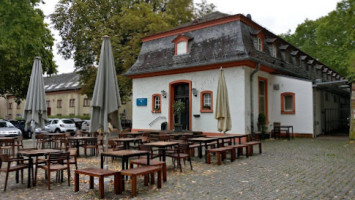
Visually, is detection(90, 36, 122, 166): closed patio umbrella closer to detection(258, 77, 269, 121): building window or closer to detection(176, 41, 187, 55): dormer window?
detection(176, 41, 187, 55): dormer window

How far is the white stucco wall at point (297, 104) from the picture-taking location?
58.4 ft

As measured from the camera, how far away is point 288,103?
18609 mm

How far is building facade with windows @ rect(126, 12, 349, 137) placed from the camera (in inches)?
629

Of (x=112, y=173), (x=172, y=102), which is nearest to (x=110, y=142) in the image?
(x=112, y=173)

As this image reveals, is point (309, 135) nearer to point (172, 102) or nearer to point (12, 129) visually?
point (172, 102)

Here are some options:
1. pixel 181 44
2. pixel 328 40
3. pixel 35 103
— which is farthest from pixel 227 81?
pixel 328 40

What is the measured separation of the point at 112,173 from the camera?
5.84 metres

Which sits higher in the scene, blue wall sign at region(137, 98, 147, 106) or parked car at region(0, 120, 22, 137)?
blue wall sign at region(137, 98, 147, 106)

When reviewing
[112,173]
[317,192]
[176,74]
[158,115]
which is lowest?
[317,192]

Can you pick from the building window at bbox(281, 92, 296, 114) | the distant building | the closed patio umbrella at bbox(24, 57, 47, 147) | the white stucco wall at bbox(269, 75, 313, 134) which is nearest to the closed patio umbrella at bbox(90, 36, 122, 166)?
the closed patio umbrella at bbox(24, 57, 47, 147)

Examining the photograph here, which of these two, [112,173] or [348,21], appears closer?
[112,173]

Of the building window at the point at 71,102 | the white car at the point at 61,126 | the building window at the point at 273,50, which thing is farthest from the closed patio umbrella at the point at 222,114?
the building window at the point at 71,102

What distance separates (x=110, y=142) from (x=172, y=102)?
33.0 feet

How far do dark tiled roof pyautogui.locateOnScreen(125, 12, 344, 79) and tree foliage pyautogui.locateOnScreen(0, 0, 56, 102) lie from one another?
19.4 ft
